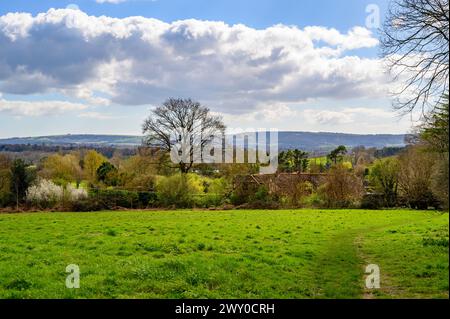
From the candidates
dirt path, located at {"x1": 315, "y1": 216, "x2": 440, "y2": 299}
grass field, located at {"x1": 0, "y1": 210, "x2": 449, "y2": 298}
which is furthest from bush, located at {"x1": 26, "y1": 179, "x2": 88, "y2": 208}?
dirt path, located at {"x1": 315, "y1": 216, "x2": 440, "y2": 299}

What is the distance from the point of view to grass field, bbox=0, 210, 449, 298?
10695mm

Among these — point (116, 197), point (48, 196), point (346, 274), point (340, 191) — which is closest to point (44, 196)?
point (48, 196)

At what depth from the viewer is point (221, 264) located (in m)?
13.4

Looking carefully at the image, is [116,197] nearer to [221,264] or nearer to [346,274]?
[221,264]

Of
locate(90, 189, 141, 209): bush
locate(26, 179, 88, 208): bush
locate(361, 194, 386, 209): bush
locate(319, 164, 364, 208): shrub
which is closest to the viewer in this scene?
locate(26, 179, 88, 208): bush

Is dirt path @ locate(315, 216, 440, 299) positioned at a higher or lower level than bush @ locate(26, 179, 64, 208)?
higher

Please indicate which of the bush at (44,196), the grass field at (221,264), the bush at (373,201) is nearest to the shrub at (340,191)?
the bush at (373,201)

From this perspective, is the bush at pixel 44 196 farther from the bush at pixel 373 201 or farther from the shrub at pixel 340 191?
the bush at pixel 373 201

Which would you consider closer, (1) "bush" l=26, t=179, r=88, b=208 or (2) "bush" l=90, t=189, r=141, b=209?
(1) "bush" l=26, t=179, r=88, b=208

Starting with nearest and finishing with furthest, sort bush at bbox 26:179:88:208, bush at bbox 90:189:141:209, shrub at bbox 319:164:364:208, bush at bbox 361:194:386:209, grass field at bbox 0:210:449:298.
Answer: grass field at bbox 0:210:449:298, bush at bbox 26:179:88:208, bush at bbox 90:189:141:209, bush at bbox 361:194:386:209, shrub at bbox 319:164:364:208

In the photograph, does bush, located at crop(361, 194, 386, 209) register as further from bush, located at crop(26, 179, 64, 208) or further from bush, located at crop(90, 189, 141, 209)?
bush, located at crop(26, 179, 64, 208)
